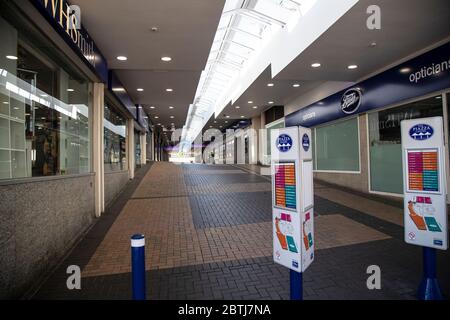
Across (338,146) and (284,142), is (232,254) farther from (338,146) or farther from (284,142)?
(338,146)

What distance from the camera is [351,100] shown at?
10.0 m

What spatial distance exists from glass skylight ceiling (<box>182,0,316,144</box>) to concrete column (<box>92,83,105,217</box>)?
4.89m

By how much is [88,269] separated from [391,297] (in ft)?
13.0

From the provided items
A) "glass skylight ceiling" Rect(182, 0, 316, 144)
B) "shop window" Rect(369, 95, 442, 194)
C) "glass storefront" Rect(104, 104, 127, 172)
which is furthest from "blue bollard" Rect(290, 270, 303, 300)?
"glass skylight ceiling" Rect(182, 0, 316, 144)

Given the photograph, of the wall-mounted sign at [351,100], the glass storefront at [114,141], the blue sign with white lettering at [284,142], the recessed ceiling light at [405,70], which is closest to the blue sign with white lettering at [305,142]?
the blue sign with white lettering at [284,142]

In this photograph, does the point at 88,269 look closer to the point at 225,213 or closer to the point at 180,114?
the point at 225,213

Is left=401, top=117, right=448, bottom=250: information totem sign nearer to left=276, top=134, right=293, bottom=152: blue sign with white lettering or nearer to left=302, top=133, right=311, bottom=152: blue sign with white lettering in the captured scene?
left=302, top=133, right=311, bottom=152: blue sign with white lettering

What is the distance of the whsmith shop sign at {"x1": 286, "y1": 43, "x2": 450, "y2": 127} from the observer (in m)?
6.58

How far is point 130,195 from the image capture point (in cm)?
904

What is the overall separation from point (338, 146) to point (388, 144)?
2.78 meters

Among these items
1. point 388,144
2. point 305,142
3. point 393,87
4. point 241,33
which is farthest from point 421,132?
point 241,33

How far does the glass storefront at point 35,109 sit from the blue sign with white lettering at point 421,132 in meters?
4.83
